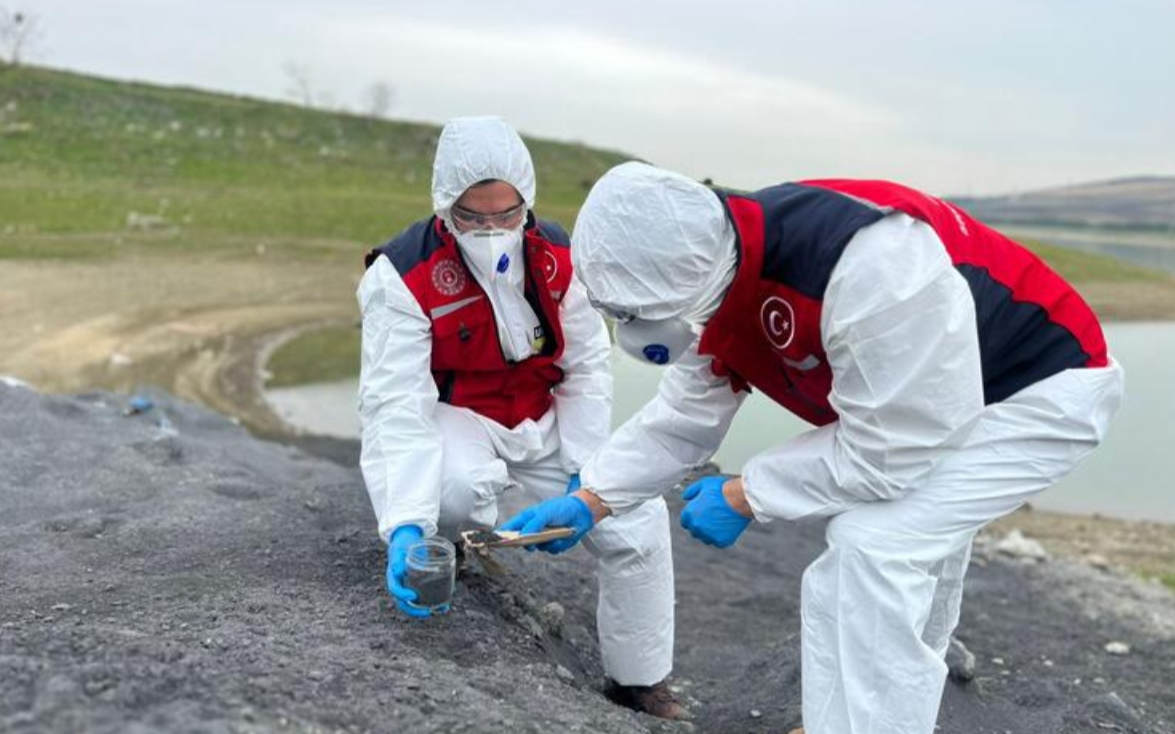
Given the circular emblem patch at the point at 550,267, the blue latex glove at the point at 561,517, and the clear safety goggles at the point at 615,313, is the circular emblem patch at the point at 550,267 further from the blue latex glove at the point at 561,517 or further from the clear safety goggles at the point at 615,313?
the clear safety goggles at the point at 615,313

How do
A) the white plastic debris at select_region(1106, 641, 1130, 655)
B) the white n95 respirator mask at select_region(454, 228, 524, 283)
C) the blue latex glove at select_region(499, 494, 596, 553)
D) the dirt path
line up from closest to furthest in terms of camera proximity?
the blue latex glove at select_region(499, 494, 596, 553)
the white n95 respirator mask at select_region(454, 228, 524, 283)
the white plastic debris at select_region(1106, 641, 1130, 655)
the dirt path

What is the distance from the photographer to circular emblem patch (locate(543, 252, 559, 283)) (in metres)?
3.82

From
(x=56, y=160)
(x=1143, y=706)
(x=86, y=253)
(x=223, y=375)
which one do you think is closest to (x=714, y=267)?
(x=1143, y=706)

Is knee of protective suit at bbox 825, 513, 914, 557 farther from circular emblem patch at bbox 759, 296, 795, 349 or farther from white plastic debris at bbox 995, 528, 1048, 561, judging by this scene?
white plastic debris at bbox 995, 528, 1048, 561

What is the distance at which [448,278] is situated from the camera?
373cm

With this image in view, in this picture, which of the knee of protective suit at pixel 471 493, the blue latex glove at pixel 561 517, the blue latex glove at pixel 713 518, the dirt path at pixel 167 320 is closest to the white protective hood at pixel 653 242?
the blue latex glove at pixel 713 518

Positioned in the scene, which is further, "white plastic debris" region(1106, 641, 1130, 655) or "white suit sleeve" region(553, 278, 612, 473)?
"white plastic debris" region(1106, 641, 1130, 655)

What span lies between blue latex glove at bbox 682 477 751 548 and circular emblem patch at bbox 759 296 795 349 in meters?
0.52

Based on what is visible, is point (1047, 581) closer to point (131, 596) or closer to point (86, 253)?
point (131, 596)

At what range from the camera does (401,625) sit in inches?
132

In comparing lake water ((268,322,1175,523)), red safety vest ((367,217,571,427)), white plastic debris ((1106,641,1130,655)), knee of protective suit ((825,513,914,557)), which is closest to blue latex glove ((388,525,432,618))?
red safety vest ((367,217,571,427))

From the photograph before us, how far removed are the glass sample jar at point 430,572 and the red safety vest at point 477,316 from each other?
749 mm

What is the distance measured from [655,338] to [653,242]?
0.33 meters

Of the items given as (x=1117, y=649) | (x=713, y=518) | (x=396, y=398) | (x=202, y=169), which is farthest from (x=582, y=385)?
(x=202, y=169)
